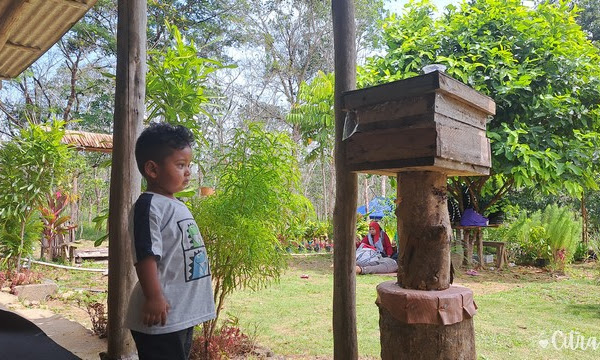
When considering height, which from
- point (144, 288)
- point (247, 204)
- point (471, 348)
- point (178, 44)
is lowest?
point (471, 348)

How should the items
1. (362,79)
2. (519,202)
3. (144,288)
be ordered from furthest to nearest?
(519,202), (362,79), (144,288)

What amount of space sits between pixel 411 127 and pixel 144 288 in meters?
1.18

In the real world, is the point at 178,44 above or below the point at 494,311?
above

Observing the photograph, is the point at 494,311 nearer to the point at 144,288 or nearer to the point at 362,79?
the point at 362,79

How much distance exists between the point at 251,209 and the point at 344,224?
809mm

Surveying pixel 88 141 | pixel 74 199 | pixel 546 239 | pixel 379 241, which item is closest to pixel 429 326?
pixel 379 241

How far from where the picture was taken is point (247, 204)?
313 cm

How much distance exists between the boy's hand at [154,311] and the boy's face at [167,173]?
48 cm

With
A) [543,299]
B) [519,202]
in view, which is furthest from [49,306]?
[519,202]

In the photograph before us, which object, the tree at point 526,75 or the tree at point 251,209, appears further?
the tree at point 526,75

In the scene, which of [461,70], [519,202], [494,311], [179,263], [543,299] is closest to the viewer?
[179,263]

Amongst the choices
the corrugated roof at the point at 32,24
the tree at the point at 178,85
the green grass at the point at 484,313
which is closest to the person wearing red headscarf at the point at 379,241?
the green grass at the point at 484,313

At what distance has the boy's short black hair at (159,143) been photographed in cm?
196

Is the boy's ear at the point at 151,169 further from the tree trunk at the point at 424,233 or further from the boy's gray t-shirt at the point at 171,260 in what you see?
the tree trunk at the point at 424,233
